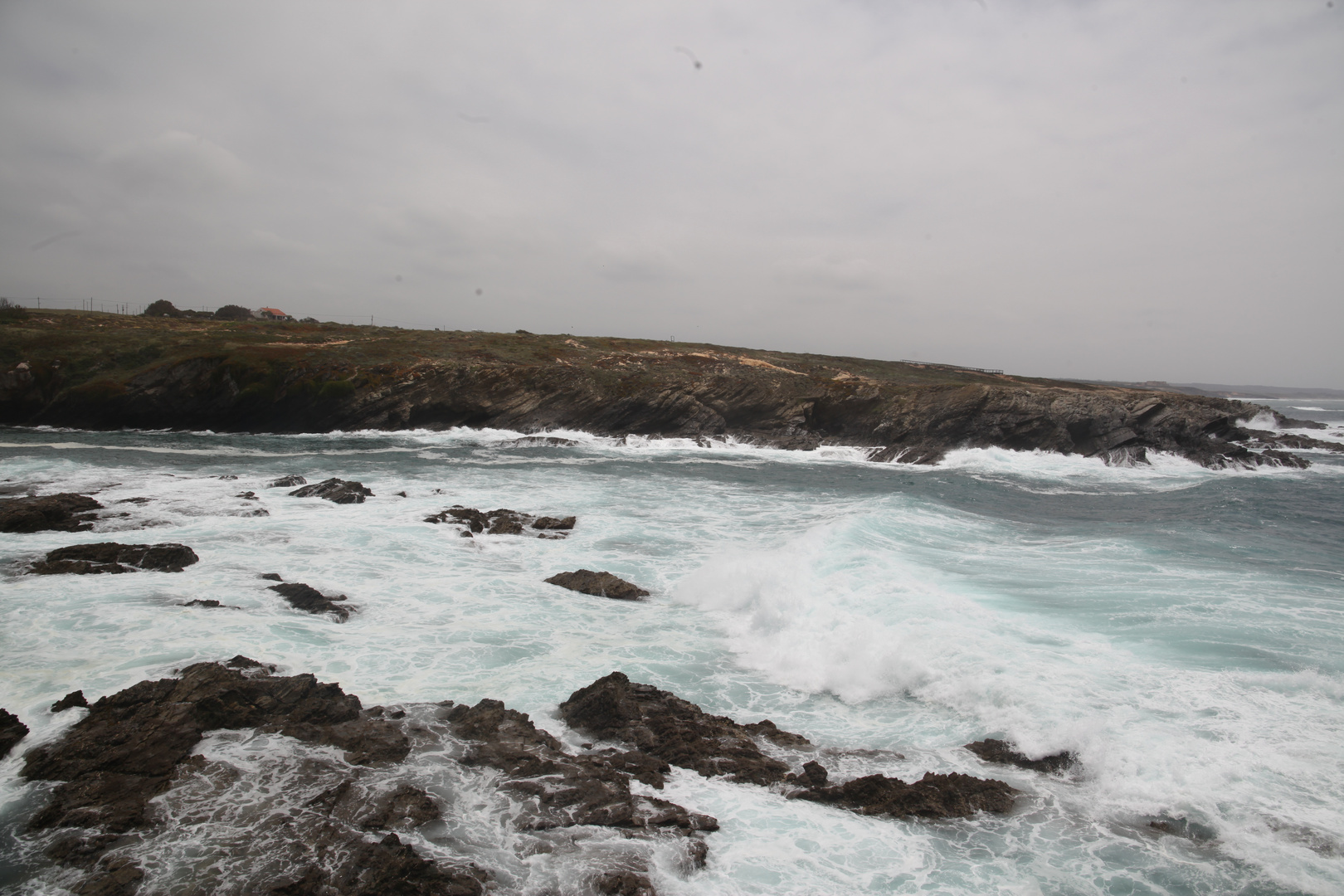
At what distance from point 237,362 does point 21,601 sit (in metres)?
39.2

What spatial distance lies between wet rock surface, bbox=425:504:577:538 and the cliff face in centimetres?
2749

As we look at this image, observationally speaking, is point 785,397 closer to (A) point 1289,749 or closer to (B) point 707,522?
(B) point 707,522

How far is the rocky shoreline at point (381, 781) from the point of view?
583 centimetres

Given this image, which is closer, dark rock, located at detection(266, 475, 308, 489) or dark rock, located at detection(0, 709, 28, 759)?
dark rock, located at detection(0, 709, 28, 759)

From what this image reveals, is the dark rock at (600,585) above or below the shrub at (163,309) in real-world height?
below

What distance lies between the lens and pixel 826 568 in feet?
50.7

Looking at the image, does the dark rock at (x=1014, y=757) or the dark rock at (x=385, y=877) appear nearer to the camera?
the dark rock at (x=385, y=877)

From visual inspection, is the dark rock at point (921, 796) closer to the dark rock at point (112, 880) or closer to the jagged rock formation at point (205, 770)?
the jagged rock formation at point (205, 770)

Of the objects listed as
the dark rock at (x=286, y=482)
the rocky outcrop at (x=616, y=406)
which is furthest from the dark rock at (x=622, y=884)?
the rocky outcrop at (x=616, y=406)

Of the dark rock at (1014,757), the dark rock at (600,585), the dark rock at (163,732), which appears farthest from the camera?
the dark rock at (600,585)

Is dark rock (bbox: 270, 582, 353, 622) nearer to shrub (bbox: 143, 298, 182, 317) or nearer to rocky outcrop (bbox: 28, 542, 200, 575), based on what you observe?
rocky outcrop (bbox: 28, 542, 200, 575)

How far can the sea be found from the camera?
6.38 metres

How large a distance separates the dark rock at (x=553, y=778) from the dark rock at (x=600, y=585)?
18.7 feet

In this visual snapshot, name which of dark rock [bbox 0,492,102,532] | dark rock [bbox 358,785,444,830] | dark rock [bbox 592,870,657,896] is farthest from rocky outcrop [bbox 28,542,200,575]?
dark rock [bbox 592,870,657,896]
